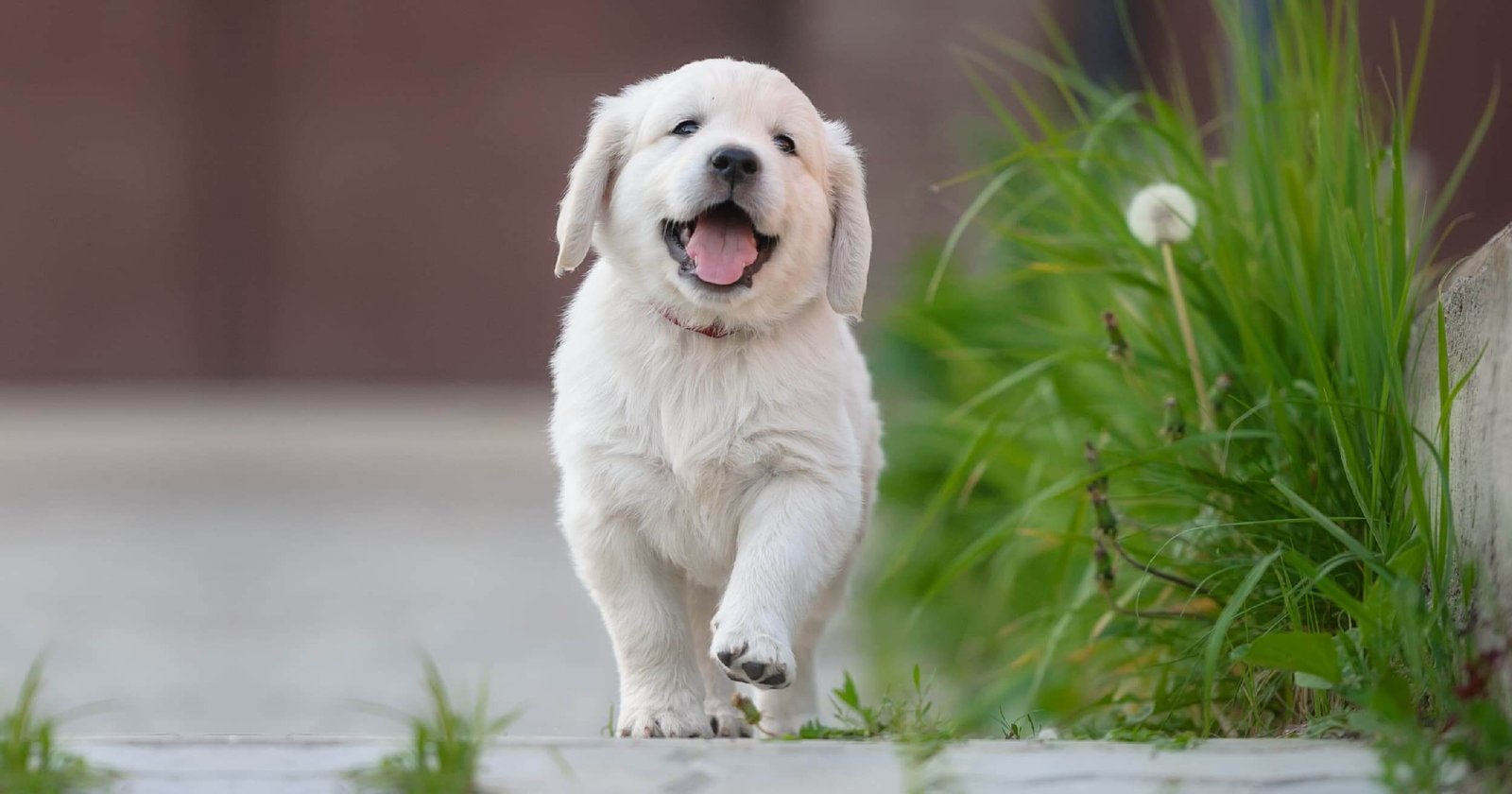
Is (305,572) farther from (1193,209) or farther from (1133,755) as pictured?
(1133,755)

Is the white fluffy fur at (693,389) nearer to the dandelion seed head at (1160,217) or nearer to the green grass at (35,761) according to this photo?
the dandelion seed head at (1160,217)

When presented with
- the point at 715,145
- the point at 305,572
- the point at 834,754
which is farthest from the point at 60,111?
the point at 834,754

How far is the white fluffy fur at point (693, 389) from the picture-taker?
312cm

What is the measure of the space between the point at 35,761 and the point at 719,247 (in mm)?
1469

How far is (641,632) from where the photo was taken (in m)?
3.14

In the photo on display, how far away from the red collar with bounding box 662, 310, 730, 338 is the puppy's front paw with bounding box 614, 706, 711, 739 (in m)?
0.71

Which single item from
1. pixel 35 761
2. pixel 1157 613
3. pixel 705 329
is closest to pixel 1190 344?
pixel 1157 613

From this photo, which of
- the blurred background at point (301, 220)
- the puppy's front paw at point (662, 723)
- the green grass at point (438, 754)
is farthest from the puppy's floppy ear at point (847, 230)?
the blurred background at point (301, 220)

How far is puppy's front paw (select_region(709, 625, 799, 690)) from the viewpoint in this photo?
2.80m

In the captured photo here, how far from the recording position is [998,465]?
500cm

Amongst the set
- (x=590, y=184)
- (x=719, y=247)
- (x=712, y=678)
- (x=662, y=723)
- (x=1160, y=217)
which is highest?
(x=590, y=184)

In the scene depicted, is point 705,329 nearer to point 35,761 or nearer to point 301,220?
point 35,761

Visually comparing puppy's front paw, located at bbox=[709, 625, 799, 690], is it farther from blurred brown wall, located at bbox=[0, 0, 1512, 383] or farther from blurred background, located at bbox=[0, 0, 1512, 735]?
blurred brown wall, located at bbox=[0, 0, 1512, 383]

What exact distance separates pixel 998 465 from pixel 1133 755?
254cm
